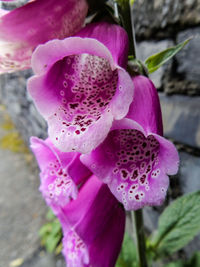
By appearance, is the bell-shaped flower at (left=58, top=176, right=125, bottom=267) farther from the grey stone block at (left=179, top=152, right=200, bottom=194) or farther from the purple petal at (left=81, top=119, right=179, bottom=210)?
the grey stone block at (left=179, top=152, right=200, bottom=194)

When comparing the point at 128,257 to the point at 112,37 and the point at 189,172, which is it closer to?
the point at 189,172

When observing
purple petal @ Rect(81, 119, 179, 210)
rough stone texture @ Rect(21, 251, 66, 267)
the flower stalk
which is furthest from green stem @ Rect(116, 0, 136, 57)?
rough stone texture @ Rect(21, 251, 66, 267)

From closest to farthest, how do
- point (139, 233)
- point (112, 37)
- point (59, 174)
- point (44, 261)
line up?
point (112, 37), point (59, 174), point (139, 233), point (44, 261)

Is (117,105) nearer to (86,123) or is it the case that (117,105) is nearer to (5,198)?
(86,123)

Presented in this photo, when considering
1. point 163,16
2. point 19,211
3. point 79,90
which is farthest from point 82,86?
point 19,211

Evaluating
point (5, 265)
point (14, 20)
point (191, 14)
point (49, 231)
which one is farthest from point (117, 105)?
point (5, 265)

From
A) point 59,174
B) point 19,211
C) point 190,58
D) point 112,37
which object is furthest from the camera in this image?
point 19,211
